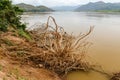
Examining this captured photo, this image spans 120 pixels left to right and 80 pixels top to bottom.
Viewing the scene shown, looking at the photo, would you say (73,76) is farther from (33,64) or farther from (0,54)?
(0,54)

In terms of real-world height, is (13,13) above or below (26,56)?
above

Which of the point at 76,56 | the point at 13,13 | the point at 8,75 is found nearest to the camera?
the point at 8,75

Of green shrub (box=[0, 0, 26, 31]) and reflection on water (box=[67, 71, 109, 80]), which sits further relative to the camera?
green shrub (box=[0, 0, 26, 31])

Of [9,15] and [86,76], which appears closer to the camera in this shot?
[86,76]

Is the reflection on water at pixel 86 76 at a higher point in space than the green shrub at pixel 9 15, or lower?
lower

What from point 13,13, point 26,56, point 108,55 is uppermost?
point 13,13

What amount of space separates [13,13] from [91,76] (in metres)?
7.93

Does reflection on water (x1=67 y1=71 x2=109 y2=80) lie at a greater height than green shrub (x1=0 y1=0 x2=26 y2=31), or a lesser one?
lesser

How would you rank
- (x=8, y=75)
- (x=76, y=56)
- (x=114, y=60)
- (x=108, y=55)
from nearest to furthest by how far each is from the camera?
(x=8, y=75) → (x=76, y=56) → (x=114, y=60) → (x=108, y=55)

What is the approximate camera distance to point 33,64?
28.7ft

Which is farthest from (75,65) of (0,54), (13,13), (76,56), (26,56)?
(13,13)

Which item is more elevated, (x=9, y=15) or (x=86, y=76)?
(x=9, y=15)

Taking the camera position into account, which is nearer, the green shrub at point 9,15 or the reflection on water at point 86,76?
the reflection on water at point 86,76

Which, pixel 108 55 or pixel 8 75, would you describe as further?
pixel 108 55
